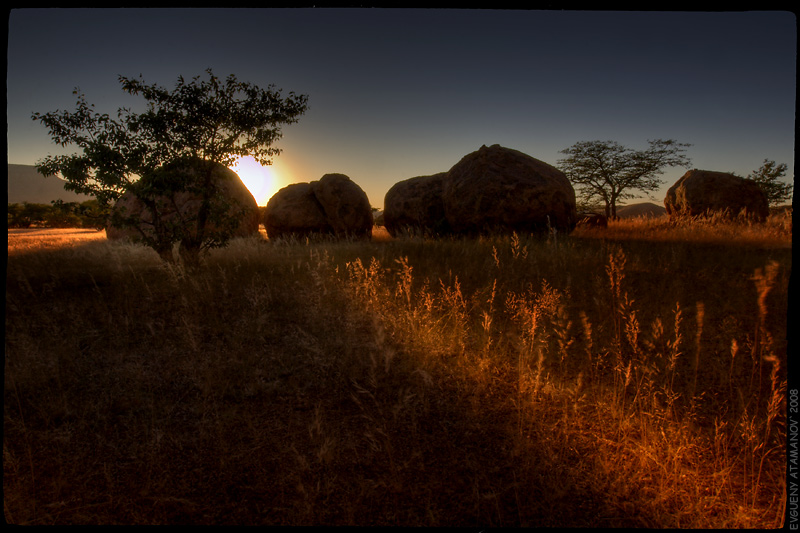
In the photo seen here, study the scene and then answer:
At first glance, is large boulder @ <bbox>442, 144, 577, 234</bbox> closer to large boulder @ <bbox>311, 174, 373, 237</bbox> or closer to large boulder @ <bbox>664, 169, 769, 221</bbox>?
large boulder @ <bbox>311, 174, 373, 237</bbox>

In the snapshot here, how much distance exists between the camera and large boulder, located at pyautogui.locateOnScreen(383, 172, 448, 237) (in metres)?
11.2

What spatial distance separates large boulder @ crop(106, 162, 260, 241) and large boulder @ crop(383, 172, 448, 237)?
4609 millimetres

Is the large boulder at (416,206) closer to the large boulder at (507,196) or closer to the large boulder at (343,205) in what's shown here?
the large boulder at (343,205)

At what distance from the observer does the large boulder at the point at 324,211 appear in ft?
40.8

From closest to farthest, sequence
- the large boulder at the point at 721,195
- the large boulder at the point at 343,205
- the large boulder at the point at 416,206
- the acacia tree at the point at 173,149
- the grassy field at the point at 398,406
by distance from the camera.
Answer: the grassy field at the point at 398,406, the acacia tree at the point at 173,149, the large boulder at the point at 416,206, the large boulder at the point at 343,205, the large boulder at the point at 721,195

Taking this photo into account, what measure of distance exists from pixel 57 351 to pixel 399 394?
3.39 metres

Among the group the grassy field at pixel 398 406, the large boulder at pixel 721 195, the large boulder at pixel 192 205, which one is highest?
the large boulder at pixel 721 195

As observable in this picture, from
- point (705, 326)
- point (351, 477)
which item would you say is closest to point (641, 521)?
point (351, 477)

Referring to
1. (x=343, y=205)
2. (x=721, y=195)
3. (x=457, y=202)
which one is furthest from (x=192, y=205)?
(x=721, y=195)

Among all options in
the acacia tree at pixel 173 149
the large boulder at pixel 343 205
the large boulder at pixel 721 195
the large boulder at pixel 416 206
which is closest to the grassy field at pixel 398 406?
the acacia tree at pixel 173 149

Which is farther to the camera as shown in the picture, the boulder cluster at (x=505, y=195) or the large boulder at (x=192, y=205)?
the boulder cluster at (x=505, y=195)

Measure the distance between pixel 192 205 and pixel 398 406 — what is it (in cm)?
1091

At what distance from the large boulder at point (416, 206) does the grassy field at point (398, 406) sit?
6610mm

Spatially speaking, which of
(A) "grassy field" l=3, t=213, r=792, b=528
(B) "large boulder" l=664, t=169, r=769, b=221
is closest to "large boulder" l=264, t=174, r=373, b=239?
(A) "grassy field" l=3, t=213, r=792, b=528
